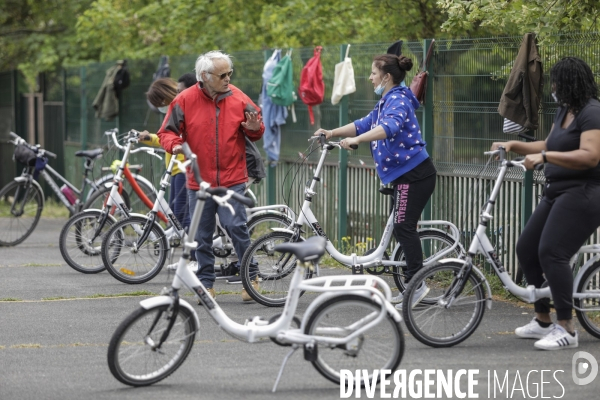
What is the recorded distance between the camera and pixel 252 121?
8336 millimetres

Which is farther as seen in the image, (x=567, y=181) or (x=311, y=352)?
(x=567, y=181)

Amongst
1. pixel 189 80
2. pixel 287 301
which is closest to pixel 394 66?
pixel 287 301

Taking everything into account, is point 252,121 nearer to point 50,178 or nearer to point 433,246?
point 433,246

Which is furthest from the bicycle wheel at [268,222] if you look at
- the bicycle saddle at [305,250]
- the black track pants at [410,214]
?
the bicycle saddle at [305,250]

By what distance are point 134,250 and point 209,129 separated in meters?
1.97

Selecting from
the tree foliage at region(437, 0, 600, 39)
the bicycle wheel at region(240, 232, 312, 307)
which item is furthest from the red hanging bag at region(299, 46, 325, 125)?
the bicycle wheel at region(240, 232, 312, 307)

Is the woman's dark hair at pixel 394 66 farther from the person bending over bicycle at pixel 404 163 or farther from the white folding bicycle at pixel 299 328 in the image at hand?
the white folding bicycle at pixel 299 328

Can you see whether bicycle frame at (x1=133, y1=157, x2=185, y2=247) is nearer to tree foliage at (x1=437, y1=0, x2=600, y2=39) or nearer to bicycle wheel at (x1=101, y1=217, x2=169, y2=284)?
bicycle wheel at (x1=101, y1=217, x2=169, y2=284)

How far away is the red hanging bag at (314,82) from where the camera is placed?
11758 mm

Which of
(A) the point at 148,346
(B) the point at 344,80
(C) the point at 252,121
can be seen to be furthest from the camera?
(B) the point at 344,80

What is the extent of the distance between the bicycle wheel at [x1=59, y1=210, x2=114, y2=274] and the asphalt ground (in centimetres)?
143

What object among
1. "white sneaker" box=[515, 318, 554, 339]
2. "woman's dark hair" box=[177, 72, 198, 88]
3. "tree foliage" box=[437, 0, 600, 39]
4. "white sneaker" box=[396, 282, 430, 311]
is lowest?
"white sneaker" box=[515, 318, 554, 339]

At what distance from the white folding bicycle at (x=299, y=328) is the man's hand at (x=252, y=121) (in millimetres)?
2225

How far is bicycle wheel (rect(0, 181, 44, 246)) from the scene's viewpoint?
13.2 m
